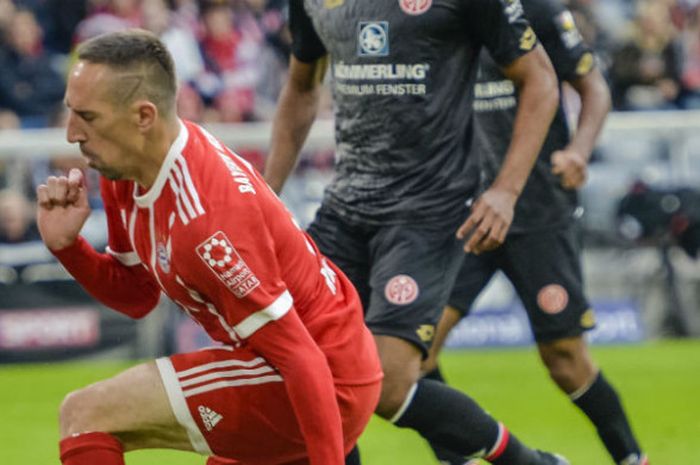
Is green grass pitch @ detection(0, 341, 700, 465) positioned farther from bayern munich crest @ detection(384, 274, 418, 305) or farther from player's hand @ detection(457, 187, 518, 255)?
player's hand @ detection(457, 187, 518, 255)

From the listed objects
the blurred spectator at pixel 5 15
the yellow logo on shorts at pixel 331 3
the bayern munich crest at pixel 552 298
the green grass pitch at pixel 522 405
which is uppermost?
the yellow logo on shorts at pixel 331 3

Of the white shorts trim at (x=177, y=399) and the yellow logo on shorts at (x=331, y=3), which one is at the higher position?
the yellow logo on shorts at (x=331, y=3)

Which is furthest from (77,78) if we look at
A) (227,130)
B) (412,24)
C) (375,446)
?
(227,130)

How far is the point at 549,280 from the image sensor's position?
660cm

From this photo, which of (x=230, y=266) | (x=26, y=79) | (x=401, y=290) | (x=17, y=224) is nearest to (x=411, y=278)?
(x=401, y=290)

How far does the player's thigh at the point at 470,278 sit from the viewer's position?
6742 mm

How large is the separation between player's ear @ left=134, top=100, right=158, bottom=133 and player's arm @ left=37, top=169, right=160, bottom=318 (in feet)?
1.48

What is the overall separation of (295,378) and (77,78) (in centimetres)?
103

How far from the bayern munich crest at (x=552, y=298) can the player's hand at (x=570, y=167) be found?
0.80 metres

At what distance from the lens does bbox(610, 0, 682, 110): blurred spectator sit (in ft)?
46.5

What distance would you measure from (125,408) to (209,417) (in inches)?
10.2

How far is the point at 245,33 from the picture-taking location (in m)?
14.0

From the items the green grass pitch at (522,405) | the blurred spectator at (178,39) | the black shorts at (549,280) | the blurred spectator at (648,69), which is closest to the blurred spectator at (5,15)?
the blurred spectator at (178,39)

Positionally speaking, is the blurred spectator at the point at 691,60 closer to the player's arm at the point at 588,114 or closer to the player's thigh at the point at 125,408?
the player's arm at the point at 588,114
